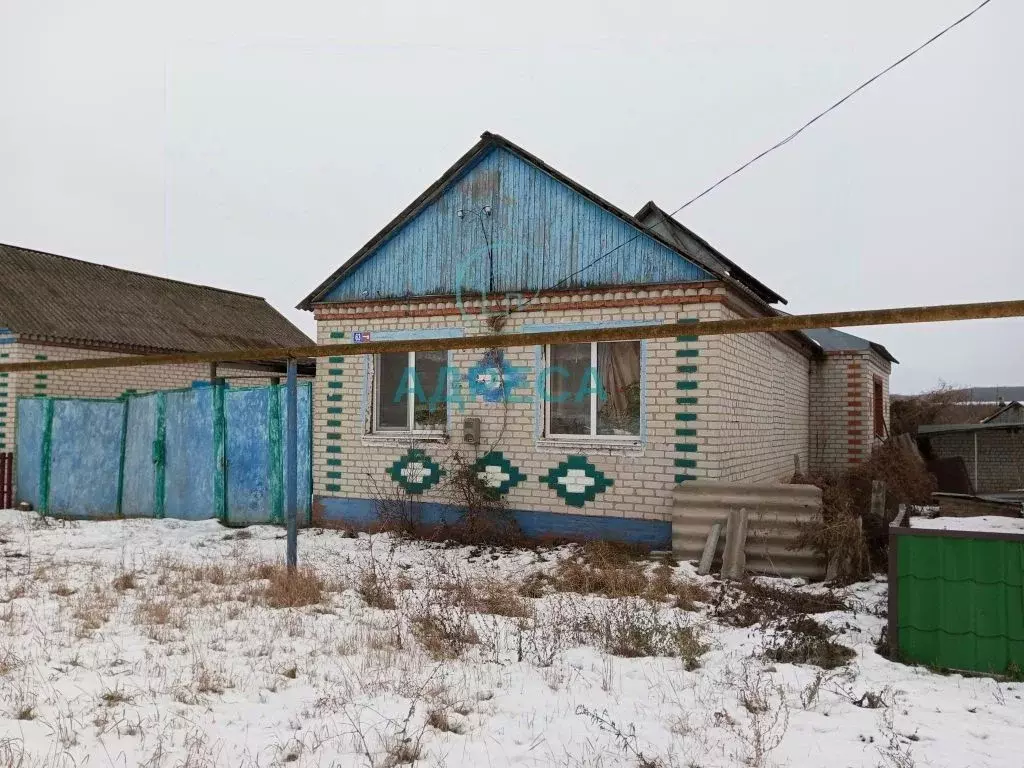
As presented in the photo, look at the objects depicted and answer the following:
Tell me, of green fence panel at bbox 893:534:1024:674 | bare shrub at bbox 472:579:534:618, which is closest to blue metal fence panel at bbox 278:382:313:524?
bare shrub at bbox 472:579:534:618

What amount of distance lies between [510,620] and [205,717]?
2338 millimetres

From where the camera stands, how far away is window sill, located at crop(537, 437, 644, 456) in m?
8.47

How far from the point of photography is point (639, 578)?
22.2ft

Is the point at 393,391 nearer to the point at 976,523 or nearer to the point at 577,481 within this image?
the point at 577,481

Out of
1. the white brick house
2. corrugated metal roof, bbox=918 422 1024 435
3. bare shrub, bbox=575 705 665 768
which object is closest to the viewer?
Answer: bare shrub, bbox=575 705 665 768

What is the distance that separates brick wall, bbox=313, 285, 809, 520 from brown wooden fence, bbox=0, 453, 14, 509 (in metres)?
5.97

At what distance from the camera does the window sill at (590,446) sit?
27.8 ft

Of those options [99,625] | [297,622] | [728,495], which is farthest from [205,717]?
[728,495]

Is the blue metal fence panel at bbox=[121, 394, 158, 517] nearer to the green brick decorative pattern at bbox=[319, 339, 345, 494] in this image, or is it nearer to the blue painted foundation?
the green brick decorative pattern at bbox=[319, 339, 345, 494]

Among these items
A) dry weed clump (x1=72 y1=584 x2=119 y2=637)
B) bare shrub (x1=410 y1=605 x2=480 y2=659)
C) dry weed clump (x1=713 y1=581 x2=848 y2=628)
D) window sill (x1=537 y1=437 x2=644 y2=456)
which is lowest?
dry weed clump (x1=72 y1=584 x2=119 y2=637)

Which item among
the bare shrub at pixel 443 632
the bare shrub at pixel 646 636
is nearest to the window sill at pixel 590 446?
the bare shrub at pixel 646 636

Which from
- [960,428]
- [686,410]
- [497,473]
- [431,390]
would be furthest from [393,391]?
[960,428]

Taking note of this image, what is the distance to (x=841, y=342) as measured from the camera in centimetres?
1547

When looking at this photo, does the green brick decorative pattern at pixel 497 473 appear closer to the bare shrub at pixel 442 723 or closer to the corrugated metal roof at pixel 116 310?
the bare shrub at pixel 442 723
